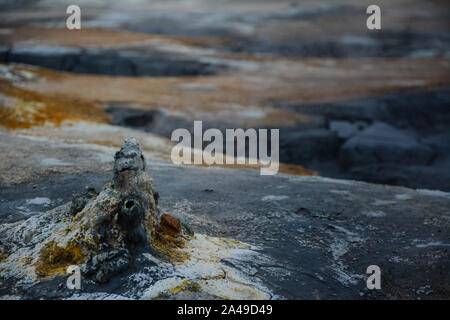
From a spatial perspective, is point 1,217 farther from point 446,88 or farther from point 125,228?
point 446,88

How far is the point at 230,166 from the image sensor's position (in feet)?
35.0

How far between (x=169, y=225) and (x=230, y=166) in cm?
555

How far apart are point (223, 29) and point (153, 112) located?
1731 cm

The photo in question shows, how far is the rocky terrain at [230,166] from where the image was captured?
181 inches

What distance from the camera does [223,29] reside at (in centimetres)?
3123

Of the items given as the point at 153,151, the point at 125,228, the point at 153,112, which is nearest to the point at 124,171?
the point at 125,228

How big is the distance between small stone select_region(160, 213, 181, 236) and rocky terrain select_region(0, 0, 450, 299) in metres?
0.02

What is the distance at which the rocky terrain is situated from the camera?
15.1 feet

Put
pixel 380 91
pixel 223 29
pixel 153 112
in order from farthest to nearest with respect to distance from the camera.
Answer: pixel 223 29, pixel 380 91, pixel 153 112
